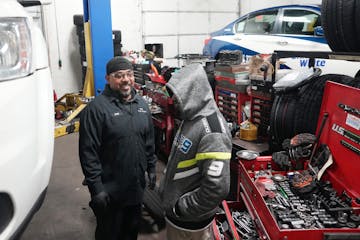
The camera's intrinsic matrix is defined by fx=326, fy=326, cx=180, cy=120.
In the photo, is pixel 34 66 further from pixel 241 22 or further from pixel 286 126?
pixel 241 22

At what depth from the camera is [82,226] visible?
2723 millimetres

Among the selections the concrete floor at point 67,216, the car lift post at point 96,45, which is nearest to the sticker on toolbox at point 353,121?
the concrete floor at point 67,216

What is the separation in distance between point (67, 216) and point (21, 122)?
2063mm

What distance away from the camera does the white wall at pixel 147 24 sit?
7543 millimetres

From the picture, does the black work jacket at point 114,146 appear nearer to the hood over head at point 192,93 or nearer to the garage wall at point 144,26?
the hood over head at point 192,93

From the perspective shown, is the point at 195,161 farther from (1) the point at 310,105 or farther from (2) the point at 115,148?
(1) the point at 310,105

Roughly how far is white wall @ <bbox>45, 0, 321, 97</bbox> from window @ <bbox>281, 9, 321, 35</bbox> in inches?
162

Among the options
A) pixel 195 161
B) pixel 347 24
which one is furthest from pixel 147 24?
pixel 195 161

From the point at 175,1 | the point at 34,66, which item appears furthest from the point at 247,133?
the point at 175,1

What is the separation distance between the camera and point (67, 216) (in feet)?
9.43

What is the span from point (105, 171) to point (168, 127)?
1.83m

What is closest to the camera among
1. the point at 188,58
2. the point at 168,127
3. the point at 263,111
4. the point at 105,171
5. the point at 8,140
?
the point at 8,140

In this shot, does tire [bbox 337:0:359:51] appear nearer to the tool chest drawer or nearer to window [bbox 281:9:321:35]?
the tool chest drawer

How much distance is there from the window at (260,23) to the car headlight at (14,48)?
5284 millimetres
